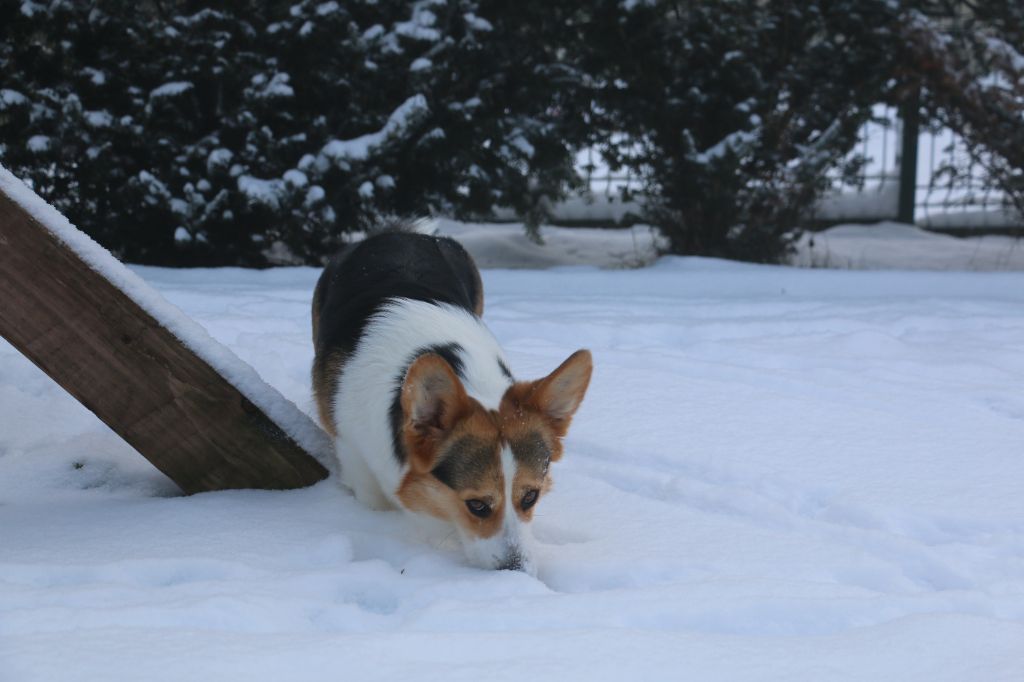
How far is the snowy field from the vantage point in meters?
2.01

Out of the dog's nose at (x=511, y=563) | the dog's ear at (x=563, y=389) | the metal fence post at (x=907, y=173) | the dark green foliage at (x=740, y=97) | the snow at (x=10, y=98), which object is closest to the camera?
the dog's nose at (x=511, y=563)

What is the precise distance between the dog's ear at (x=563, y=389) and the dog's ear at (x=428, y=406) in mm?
205

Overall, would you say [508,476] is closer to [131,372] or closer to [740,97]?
[131,372]

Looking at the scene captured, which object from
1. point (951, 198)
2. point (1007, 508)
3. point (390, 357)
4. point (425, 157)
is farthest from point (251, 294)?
point (951, 198)

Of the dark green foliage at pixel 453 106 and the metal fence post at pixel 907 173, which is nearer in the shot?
the dark green foliage at pixel 453 106

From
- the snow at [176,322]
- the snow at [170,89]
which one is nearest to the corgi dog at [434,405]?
the snow at [176,322]

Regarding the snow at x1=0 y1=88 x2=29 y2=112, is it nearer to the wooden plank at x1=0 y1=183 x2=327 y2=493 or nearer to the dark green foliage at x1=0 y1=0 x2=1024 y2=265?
the dark green foliage at x1=0 y1=0 x2=1024 y2=265

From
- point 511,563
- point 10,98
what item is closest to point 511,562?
point 511,563

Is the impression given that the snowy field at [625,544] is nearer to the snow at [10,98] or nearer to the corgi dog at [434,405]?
the corgi dog at [434,405]

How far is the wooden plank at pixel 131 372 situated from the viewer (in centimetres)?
271

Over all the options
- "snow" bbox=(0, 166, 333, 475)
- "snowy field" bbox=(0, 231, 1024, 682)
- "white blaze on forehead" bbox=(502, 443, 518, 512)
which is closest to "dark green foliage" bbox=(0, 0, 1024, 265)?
"snowy field" bbox=(0, 231, 1024, 682)

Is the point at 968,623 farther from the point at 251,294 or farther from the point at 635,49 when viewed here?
the point at 635,49

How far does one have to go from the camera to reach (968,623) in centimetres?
220

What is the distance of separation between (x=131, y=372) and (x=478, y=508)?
1056mm
